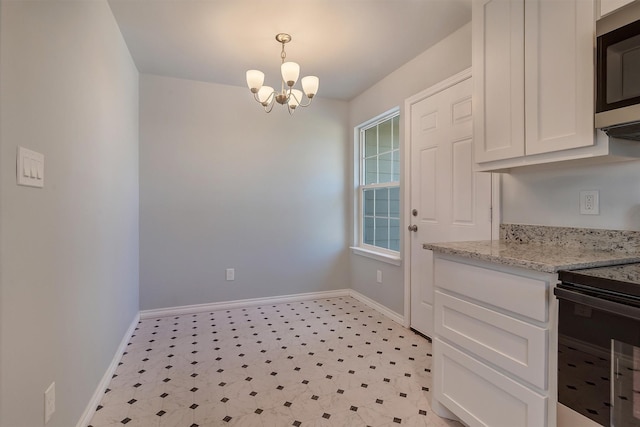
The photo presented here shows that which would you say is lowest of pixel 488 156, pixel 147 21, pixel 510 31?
pixel 488 156

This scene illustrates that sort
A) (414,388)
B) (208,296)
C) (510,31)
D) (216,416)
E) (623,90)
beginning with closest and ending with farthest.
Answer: (623,90) → (510,31) → (216,416) → (414,388) → (208,296)

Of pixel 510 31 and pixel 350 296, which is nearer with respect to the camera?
pixel 510 31

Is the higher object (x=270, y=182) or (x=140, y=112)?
(x=140, y=112)

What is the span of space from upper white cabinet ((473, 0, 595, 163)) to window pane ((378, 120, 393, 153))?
5.42 feet

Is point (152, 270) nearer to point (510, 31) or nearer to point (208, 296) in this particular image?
point (208, 296)

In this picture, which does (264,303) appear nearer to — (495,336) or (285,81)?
(285,81)

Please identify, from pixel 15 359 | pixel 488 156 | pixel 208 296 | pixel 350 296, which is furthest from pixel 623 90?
pixel 208 296

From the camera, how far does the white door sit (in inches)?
93.2

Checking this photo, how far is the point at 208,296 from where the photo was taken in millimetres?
3520

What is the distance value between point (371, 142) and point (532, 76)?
2372mm

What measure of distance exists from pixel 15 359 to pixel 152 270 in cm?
233

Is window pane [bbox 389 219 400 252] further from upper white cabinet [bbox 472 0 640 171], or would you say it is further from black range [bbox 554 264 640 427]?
black range [bbox 554 264 640 427]

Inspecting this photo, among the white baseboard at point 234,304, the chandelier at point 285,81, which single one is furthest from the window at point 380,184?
the chandelier at point 285,81

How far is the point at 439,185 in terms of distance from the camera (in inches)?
105
